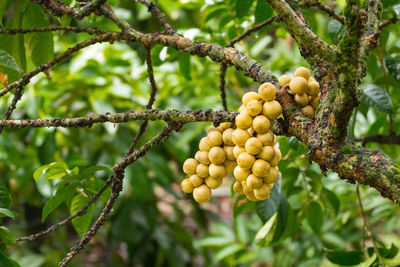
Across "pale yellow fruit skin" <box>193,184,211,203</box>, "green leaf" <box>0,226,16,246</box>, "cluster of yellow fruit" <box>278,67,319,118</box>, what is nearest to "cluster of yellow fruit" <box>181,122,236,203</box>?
"pale yellow fruit skin" <box>193,184,211,203</box>

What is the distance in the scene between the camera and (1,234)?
874mm

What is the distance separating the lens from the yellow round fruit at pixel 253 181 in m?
0.70

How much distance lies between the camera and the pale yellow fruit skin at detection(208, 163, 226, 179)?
75 centimetres

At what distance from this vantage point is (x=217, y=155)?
0.74m

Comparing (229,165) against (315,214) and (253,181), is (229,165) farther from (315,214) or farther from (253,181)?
(315,214)

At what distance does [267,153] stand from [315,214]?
0.66m

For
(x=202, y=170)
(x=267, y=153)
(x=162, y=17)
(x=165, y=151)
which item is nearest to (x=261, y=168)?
(x=267, y=153)

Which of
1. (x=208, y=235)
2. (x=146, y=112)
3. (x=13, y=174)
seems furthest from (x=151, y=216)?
(x=146, y=112)

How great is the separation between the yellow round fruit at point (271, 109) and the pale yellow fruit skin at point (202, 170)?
15cm

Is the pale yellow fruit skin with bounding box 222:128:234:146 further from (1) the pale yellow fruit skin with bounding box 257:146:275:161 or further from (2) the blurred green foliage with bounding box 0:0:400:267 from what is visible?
(2) the blurred green foliage with bounding box 0:0:400:267

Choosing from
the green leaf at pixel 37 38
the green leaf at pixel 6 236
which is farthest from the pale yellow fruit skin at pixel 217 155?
the green leaf at pixel 37 38

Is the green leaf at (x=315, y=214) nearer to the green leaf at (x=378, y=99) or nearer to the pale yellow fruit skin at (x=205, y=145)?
the green leaf at (x=378, y=99)

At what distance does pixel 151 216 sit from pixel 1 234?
1.83 m

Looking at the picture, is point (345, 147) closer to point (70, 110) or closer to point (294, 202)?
point (294, 202)
